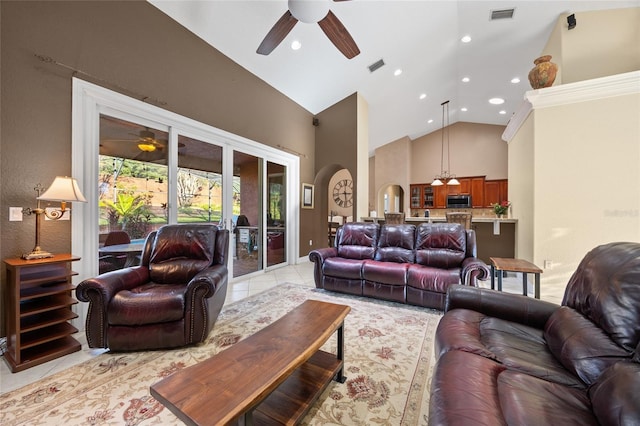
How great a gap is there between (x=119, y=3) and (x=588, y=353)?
4.74 m

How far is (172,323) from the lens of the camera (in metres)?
2.17

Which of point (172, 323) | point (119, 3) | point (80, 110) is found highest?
point (119, 3)

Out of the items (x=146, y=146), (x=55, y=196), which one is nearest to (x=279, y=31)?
(x=146, y=146)

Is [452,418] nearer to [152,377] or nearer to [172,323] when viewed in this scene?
[152,377]

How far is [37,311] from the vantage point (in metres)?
1.96

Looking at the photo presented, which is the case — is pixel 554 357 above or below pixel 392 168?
below

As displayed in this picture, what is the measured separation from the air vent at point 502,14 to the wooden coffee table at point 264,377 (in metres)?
4.94

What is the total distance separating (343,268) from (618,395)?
110 inches

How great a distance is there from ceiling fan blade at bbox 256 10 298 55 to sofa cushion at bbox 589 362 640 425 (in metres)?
3.35

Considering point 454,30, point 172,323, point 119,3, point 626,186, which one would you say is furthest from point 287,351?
point 454,30

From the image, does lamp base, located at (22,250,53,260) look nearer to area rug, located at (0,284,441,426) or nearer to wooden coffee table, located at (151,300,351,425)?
area rug, located at (0,284,441,426)

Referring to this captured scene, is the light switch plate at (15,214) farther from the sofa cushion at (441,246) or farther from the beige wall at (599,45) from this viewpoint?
the beige wall at (599,45)

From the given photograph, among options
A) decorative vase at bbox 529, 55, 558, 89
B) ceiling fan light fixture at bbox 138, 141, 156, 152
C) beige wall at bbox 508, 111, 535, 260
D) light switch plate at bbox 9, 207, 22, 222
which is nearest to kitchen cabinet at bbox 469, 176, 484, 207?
beige wall at bbox 508, 111, 535, 260

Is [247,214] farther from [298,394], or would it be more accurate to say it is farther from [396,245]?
[298,394]
